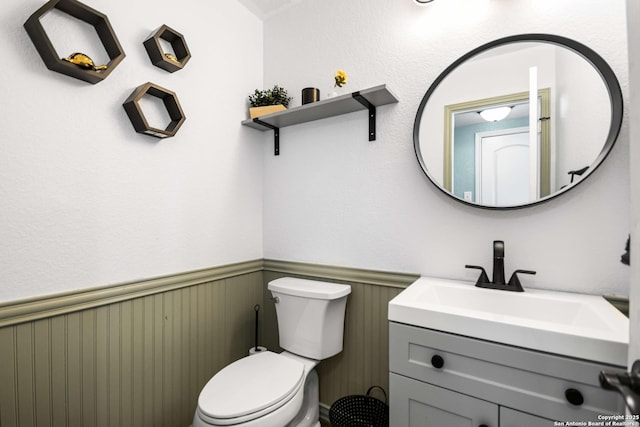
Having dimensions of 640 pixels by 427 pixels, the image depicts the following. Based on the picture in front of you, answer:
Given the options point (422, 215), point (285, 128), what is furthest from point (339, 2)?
point (422, 215)

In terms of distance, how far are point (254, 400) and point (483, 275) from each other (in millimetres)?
1040

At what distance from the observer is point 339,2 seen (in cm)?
169

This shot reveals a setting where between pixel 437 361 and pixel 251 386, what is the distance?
0.74 metres

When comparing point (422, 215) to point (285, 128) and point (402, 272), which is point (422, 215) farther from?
point (285, 128)

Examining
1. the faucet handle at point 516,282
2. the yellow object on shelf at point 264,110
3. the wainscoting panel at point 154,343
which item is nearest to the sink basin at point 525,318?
the faucet handle at point 516,282

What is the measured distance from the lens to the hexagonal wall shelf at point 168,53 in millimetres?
1344

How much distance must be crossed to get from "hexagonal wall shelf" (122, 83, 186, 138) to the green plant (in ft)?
1.74

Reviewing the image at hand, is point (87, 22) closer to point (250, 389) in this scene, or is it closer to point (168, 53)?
point (168, 53)

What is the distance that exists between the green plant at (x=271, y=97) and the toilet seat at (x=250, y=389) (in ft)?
4.65

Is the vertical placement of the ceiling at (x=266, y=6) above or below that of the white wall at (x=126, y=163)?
above

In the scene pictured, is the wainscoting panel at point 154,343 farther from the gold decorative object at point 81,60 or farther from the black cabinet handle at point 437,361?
the gold decorative object at point 81,60

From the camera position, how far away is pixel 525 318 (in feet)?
3.48

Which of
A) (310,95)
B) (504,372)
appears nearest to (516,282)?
(504,372)

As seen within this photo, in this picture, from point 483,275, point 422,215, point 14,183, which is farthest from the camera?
point 422,215
